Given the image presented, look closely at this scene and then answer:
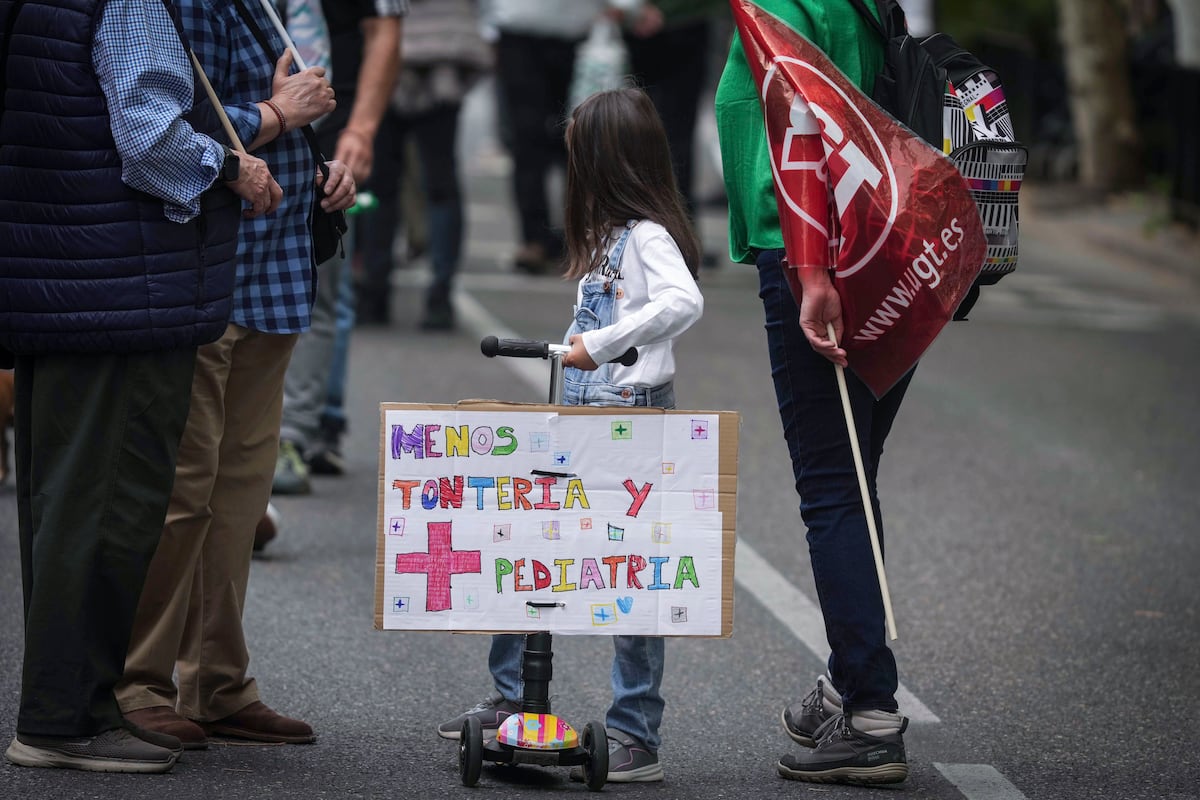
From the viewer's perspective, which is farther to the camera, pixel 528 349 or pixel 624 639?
pixel 624 639

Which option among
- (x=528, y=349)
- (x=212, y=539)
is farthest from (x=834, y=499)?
(x=212, y=539)

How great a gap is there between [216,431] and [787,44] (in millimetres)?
1488

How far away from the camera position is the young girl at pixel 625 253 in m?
3.98

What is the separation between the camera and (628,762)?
4004 millimetres

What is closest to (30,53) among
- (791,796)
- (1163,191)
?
(791,796)

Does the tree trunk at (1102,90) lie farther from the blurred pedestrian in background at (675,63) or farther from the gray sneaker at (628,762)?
the gray sneaker at (628,762)

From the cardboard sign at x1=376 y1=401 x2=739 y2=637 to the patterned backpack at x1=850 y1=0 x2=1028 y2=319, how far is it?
2.35 feet

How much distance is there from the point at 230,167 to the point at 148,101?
235 mm

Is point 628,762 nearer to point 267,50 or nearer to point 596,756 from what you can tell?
point 596,756

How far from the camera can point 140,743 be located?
3.91m

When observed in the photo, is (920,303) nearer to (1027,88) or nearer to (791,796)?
(791,796)

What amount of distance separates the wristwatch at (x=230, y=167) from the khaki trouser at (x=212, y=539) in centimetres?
42

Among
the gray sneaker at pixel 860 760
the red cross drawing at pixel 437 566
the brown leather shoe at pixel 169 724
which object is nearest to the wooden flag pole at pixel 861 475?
the gray sneaker at pixel 860 760

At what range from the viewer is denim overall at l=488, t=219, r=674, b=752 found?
4.02m
